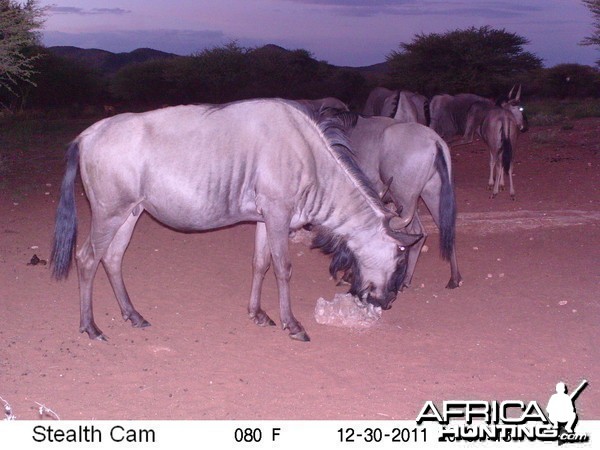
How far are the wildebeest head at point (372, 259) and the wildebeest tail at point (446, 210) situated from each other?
123cm

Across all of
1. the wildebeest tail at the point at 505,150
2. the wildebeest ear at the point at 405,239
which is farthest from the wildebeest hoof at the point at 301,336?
the wildebeest tail at the point at 505,150

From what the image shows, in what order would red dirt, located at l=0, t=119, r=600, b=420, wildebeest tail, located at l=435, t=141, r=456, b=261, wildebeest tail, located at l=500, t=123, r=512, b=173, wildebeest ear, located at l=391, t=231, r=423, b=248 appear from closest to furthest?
red dirt, located at l=0, t=119, r=600, b=420 < wildebeest ear, located at l=391, t=231, r=423, b=248 < wildebeest tail, located at l=435, t=141, r=456, b=261 < wildebeest tail, located at l=500, t=123, r=512, b=173

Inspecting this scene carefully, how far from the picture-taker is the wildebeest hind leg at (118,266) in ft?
17.9

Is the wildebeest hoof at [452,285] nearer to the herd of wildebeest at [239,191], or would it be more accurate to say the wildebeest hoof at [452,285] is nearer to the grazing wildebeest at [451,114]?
the herd of wildebeest at [239,191]

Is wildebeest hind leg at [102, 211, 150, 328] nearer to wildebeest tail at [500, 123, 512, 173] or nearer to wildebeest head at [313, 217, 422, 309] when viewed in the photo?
wildebeest head at [313, 217, 422, 309]

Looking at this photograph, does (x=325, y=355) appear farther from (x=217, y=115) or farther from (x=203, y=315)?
(x=217, y=115)

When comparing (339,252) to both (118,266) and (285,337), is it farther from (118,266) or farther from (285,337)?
(118,266)

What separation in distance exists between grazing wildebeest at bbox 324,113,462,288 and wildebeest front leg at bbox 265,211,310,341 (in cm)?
164

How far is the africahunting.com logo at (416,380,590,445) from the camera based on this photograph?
11.9 feet

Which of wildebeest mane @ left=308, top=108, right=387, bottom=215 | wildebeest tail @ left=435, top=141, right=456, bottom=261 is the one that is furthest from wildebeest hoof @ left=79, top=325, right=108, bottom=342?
wildebeest tail @ left=435, top=141, right=456, bottom=261

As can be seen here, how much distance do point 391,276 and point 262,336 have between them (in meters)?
1.13

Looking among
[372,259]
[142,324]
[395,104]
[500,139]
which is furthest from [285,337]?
[500,139]

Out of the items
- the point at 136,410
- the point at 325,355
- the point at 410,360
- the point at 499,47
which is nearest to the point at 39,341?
the point at 136,410

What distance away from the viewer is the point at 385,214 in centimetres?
536
